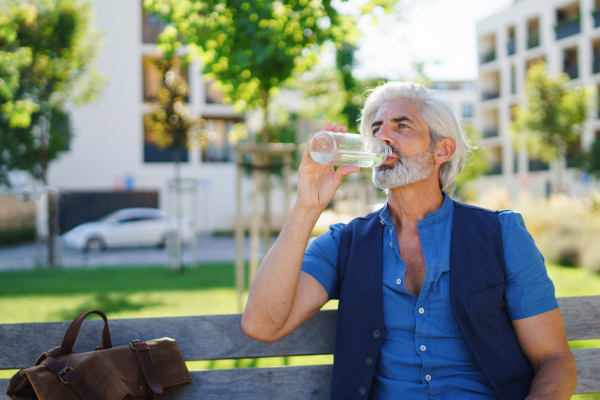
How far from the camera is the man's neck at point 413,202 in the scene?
2.42 m

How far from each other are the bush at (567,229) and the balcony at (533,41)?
28.0 metres

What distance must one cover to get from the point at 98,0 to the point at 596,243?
27538 millimetres

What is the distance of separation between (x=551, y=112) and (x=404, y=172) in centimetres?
2032

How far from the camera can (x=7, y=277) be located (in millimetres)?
11141

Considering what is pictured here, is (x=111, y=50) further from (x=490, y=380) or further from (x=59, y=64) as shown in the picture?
(x=490, y=380)

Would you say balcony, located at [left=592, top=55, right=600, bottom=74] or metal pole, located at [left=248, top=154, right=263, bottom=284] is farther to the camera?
balcony, located at [left=592, top=55, right=600, bottom=74]

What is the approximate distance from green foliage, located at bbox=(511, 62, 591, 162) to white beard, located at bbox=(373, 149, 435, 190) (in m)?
20.1

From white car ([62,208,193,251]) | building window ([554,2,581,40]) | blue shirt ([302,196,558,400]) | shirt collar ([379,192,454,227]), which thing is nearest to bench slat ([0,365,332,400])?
blue shirt ([302,196,558,400])

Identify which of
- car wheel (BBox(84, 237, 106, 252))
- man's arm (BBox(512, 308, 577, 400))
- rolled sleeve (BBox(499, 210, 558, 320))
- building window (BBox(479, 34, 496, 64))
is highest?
building window (BBox(479, 34, 496, 64))

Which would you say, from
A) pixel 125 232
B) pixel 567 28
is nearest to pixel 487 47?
pixel 567 28

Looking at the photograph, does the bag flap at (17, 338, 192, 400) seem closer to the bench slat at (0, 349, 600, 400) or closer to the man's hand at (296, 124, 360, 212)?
the bench slat at (0, 349, 600, 400)

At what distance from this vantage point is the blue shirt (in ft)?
6.68

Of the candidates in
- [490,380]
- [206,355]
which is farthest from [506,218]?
[206,355]

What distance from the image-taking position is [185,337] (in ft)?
7.14
